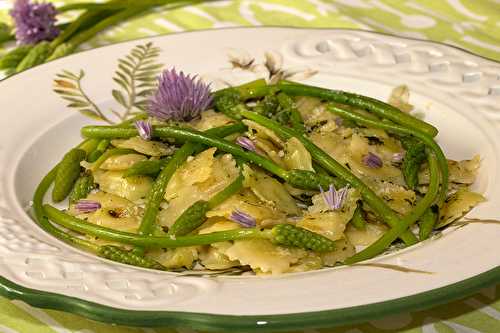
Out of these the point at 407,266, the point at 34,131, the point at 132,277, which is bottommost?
the point at 34,131

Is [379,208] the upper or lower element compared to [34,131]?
upper

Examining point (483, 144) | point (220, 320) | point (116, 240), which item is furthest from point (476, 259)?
point (116, 240)

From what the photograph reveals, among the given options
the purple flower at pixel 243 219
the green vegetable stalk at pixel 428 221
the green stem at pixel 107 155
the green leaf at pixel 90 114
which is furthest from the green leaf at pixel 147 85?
the green vegetable stalk at pixel 428 221

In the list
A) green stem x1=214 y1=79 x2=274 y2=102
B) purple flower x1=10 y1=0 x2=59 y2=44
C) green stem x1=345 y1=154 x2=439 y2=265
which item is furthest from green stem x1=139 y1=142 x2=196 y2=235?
purple flower x1=10 y1=0 x2=59 y2=44

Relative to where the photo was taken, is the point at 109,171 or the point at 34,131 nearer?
the point at 109,171

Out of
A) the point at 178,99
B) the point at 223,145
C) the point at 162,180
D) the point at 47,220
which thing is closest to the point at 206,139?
the point at 223,145

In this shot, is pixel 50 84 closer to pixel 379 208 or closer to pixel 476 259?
pixel 379 208
